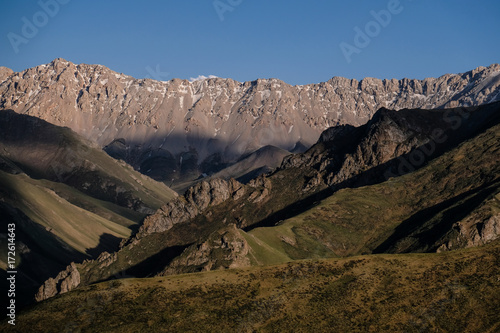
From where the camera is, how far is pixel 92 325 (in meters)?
124

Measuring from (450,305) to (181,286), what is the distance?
67872 mm

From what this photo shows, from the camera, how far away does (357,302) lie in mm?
128250

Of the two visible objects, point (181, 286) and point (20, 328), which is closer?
point (20, 328)

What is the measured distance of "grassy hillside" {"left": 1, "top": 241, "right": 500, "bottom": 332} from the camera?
119750 millimetres

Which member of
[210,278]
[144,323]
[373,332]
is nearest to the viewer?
[373,332]

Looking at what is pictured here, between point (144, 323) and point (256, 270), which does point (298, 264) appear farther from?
point (144, 323)

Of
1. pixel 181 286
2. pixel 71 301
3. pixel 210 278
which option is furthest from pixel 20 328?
pixel 210 278

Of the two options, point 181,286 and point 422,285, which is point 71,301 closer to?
point 181,286

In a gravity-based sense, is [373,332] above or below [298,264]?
below

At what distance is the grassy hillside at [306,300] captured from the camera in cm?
11975

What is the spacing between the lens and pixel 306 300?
131125 mm

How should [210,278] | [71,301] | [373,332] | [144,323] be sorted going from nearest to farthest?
[373,332] → [144,323] → [71,301] → [210,278]

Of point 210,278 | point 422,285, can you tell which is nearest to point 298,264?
point 210,278

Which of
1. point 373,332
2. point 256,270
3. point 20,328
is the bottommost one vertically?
point 373,332
